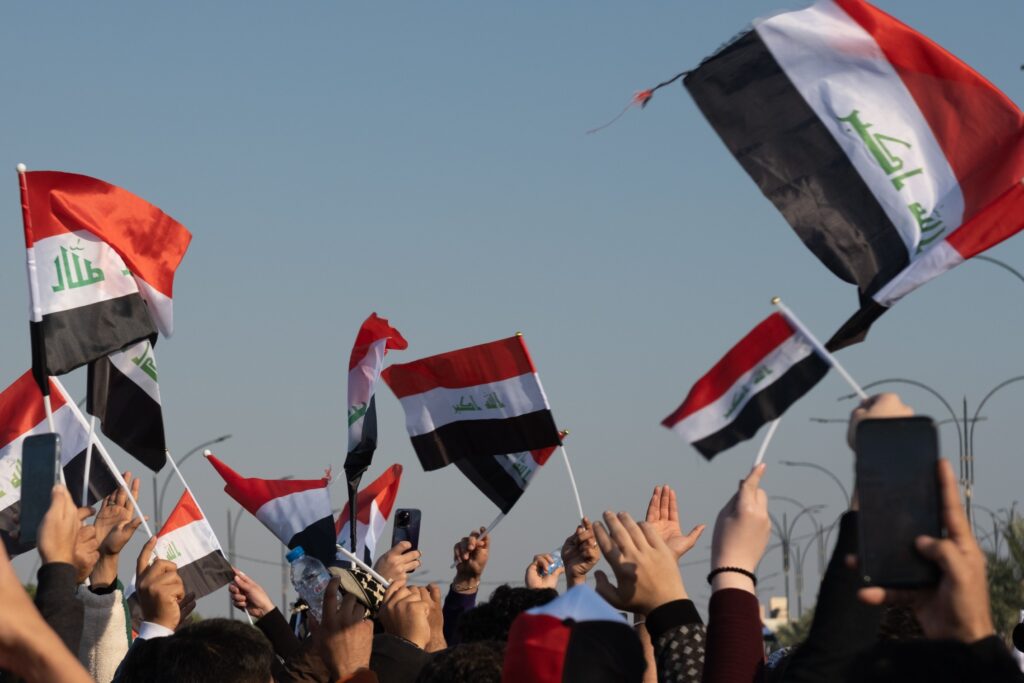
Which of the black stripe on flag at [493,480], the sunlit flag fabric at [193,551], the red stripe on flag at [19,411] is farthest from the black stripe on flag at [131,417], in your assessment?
the black stripe on flag at [493,480]

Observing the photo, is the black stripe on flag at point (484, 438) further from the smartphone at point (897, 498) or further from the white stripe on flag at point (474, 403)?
the smartphone at point (897, 498)

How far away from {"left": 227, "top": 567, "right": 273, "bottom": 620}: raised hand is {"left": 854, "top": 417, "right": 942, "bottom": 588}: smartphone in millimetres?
4929

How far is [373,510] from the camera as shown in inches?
483

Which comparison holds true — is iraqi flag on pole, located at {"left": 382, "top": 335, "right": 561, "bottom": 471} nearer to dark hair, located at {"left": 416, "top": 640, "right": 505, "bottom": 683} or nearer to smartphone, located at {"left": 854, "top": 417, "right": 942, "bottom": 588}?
dark hair, located at {"left": 416, "top": 640, "right": 505, "bottom": 683}

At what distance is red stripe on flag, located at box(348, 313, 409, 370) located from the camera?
37.5 feet

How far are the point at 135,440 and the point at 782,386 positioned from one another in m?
5.22

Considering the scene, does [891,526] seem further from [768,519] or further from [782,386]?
[782,386]

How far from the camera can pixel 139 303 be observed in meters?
8.94

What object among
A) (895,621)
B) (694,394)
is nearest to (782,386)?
(694,394)

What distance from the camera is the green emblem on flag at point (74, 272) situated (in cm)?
848

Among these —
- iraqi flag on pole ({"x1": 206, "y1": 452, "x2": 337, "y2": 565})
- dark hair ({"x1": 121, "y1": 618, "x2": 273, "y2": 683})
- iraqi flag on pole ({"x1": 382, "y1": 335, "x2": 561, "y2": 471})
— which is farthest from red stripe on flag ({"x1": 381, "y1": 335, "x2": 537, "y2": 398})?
dark hair ({"x1": 121, "y1": 618, "x2": 273, "y2": 683})

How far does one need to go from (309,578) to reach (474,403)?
2.97 m

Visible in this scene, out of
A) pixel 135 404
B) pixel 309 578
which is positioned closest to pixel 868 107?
pixel 309 578

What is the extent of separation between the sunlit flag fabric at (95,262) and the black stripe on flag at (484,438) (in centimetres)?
275
